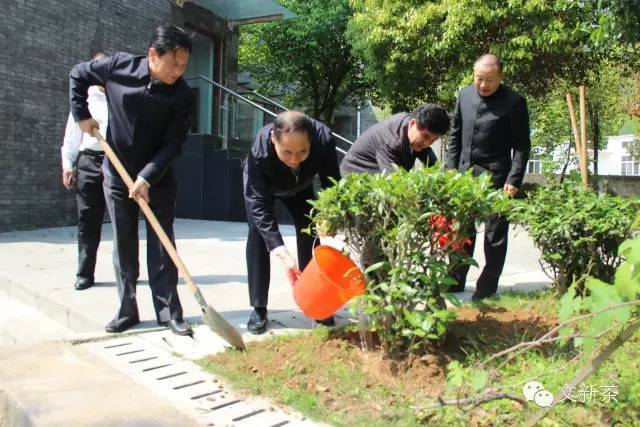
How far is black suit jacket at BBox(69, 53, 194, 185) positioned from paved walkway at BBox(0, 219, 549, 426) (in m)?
1.03

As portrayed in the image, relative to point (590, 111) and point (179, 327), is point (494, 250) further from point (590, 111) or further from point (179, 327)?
point (590, 111)

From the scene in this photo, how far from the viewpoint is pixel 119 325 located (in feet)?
11.3

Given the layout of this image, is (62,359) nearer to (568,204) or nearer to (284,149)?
(284,149)

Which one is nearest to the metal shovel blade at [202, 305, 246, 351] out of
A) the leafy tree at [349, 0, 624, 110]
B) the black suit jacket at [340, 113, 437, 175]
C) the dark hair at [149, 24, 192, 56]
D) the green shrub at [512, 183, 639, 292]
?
the black suit jacket at [340, 113, 437, 175]

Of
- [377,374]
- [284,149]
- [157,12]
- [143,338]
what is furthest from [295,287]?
[157,12]

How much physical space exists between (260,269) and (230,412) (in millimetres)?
1338

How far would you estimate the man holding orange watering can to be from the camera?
3209mm

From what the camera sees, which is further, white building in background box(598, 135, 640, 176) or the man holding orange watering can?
white building in background box(598, 135, 640, 176)

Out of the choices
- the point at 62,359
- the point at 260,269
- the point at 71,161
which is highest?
the point at 71,161

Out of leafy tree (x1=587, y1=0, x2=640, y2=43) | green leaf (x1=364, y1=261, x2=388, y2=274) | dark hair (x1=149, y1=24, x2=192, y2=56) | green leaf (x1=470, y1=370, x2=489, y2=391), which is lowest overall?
green leaf (x1=470, y1=370, x2=489, y2=391)

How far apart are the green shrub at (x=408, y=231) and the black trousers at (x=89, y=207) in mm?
2790

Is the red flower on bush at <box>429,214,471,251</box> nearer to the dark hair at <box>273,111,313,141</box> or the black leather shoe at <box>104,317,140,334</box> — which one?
the dark hair at <box>273,111,313,141</box>

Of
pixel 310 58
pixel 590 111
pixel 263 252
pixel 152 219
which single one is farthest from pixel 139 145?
pixel 590 111

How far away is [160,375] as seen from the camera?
2.77 metres
